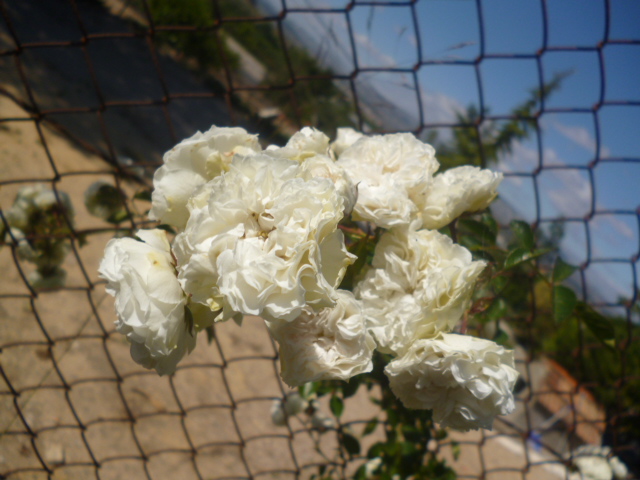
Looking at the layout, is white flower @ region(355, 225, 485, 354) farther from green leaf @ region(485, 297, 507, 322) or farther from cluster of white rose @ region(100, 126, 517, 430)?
green leaf @ region(485, 297, 507, 322)

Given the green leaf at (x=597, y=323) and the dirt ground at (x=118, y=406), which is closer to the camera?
the green leaf at (x=597, y=323)

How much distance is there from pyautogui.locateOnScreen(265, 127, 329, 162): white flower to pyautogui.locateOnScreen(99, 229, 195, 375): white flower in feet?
0.72

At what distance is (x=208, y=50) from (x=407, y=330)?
25.6ft

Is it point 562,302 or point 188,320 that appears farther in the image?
point 562,302

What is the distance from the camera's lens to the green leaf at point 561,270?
0.86m

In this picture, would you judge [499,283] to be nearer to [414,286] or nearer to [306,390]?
[414,286]

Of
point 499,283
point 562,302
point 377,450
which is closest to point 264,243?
point 499,283

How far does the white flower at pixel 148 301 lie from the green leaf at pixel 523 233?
0.61 metres

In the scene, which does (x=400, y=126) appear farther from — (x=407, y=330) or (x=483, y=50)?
(x=407, y=330)

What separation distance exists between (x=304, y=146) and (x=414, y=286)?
28cm

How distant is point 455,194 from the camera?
694 mm

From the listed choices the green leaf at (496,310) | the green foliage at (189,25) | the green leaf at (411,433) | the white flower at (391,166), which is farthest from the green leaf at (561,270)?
the green foliage at (189,25)

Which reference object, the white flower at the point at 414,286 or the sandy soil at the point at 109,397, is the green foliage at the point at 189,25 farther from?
the white flower at the point at 414,286

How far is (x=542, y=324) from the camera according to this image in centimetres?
482
